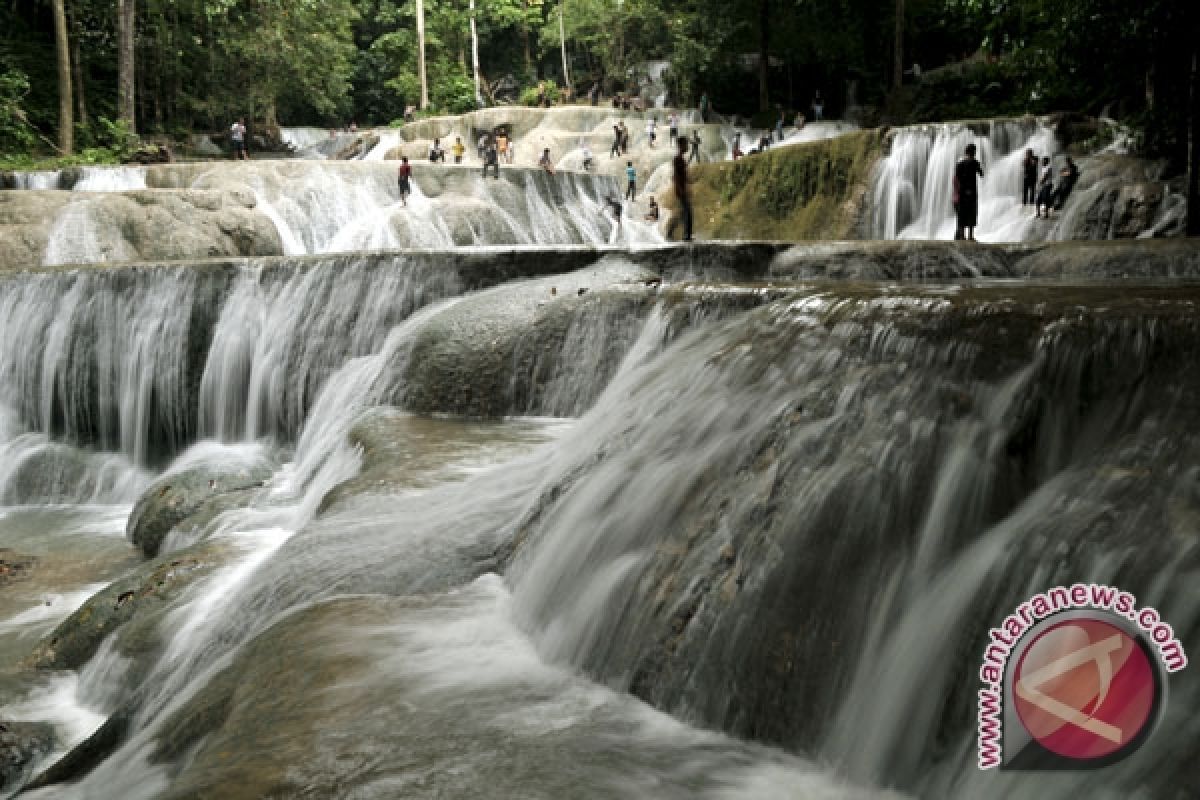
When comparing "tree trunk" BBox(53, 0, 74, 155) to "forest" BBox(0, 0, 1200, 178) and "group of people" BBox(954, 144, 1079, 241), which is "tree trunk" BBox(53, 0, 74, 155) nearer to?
"forest" BBox(0, 0, 1200, 178)

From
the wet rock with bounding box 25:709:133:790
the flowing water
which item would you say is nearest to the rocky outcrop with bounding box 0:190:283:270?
the flowing water

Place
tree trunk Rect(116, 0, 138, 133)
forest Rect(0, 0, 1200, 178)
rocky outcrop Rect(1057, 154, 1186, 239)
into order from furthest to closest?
1. forest Rect(0, 0, 1200, 178)
2. tree trunk Rect(116, 0, 138, 133)
3. rocky outcrop Rect(1057, 154, 1186, 239)

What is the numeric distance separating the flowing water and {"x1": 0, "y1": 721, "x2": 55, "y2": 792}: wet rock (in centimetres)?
6

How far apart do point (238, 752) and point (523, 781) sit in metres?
0.96

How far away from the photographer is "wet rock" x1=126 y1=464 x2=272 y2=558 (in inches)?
320

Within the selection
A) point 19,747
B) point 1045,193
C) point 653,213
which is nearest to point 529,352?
point 19,747

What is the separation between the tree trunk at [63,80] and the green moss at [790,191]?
1810 centimetres

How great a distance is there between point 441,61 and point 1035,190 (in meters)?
37.8

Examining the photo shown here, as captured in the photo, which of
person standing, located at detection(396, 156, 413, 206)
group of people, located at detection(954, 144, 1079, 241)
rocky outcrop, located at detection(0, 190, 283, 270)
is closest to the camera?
group of people, located at detection(954, 144, 1079, 241)

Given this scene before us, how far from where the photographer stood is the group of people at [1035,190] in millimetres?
11930

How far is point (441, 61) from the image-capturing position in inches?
1816

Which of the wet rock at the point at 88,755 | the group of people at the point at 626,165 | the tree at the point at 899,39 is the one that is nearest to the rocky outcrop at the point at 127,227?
the group of people at the point at 626,165

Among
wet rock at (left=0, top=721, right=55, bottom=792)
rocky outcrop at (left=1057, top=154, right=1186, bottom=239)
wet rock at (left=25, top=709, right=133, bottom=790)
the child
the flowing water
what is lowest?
wet rock at (left=0, top=721, right=55, bottom=792)

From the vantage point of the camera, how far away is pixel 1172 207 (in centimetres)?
1254
